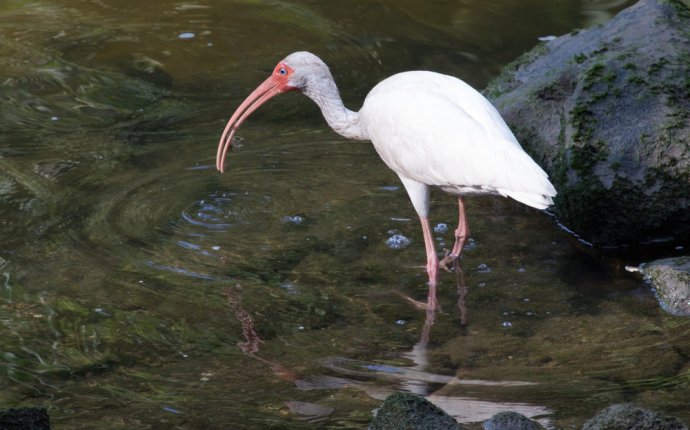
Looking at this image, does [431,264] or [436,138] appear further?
[431,264]

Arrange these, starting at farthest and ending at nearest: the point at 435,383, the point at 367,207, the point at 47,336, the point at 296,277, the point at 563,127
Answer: the point at 367,207
the point at 563,127
the point at 296,277
the point at 47,336
the point at 435,383

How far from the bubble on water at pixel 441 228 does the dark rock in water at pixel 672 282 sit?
1.37 metres

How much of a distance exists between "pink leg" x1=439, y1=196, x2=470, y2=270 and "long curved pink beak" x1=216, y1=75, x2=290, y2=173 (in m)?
1.44

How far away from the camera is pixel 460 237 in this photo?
6570 millimetres

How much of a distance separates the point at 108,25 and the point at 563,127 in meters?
5.33

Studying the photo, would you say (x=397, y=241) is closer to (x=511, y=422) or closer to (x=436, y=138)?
(x=436, y=138)

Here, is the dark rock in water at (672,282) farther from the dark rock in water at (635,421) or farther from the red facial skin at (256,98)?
the red facial skin at (256,98)

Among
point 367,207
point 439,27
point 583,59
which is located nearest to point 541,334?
point 367,207

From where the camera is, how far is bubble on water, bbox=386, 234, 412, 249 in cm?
675

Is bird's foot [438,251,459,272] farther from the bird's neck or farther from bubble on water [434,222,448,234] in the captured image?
the bird's neck

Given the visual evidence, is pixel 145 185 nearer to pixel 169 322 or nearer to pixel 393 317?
pixel 169 322

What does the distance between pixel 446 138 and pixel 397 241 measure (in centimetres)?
97

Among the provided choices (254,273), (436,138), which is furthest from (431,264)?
(254,273)

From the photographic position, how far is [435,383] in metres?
5.18
